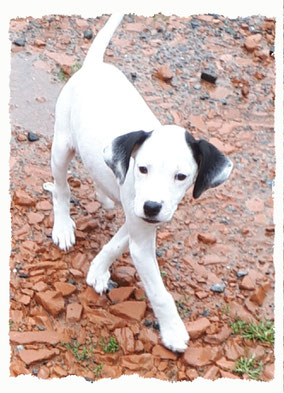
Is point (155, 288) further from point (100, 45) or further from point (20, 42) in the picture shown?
point (20, 42)

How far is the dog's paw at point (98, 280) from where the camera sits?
4773 millimetres

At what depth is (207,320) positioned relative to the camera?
15.4 feet

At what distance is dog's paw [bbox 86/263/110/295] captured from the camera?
15.7ft

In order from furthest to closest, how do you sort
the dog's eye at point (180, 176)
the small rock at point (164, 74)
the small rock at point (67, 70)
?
the small rock at point (164, 74), the small rock at point (67, 70), the dog's eye at point (180, 176)

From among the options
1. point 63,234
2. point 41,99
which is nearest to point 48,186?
point 63,234

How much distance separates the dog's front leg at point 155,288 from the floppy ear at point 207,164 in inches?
19.2

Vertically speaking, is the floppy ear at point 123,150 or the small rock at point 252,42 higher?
the floppy ear at point 123,150

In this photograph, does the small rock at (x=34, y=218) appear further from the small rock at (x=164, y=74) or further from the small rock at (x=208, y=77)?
the small rock at (x=208, y=77)

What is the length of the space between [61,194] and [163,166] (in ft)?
5.36

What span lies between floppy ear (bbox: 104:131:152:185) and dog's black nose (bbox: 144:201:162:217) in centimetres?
35

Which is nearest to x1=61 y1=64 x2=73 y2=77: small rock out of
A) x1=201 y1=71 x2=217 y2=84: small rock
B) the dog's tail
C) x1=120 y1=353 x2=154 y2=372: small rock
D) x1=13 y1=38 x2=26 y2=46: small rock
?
x1=13 y1=38 x2=26 y2=46: small rock

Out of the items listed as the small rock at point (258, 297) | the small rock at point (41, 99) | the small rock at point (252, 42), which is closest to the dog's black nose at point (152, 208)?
the small rock at point (258, 297)

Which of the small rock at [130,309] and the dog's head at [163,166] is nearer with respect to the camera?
the dog's head at [163,166]

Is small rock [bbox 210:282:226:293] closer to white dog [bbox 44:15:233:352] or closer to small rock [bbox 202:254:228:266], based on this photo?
small rock [bbox 202:254:228:266]
